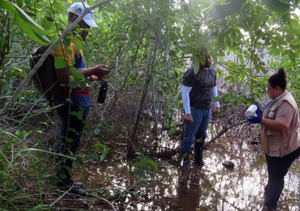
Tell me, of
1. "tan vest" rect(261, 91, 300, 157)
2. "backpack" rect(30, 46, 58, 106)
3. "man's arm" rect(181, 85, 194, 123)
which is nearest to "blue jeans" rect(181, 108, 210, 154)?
"man's arm" rect(181, 85, 194, 123)

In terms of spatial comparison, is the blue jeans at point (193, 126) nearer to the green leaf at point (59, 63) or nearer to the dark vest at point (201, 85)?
the dark vest at point (201, 85)

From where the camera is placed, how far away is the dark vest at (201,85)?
3.81 metres

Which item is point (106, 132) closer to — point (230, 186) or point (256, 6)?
point (230, 186)

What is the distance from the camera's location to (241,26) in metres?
2.23

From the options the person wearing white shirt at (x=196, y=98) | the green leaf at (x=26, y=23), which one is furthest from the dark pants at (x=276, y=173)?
the green leaf at (x=26, y=23)

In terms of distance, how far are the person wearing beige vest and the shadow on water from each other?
624 mm

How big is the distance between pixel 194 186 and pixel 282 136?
143 centimetres

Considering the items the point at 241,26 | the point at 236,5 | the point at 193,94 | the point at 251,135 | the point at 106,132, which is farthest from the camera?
the point at 251,135

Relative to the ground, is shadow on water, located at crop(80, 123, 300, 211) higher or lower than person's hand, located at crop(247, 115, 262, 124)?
lower

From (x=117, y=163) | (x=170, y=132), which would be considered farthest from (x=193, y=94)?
(x=117, y=163)

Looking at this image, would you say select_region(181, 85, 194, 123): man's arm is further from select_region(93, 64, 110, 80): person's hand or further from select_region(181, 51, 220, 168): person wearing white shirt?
select_region(93, 64, 110, 80): person's hand

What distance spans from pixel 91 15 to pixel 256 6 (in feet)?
4.81

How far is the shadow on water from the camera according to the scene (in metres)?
3.17

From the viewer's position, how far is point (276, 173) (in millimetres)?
3031
